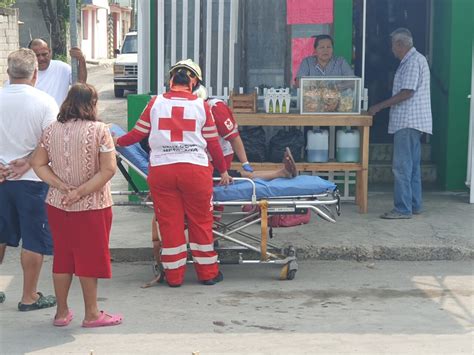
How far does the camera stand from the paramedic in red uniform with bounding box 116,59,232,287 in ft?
24.3

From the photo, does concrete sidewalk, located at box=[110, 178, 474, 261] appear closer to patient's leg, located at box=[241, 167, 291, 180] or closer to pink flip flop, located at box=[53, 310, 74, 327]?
patient's leg, located at box=[241, 167, 291, 180]

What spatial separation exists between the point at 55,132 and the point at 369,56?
7737 mm

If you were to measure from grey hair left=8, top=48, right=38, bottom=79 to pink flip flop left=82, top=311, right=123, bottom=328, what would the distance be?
6.18ft

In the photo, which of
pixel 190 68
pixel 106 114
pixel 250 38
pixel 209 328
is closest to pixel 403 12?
pixel 250 38

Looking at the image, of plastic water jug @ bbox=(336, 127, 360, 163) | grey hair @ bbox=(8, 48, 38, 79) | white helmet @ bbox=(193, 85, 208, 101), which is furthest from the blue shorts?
plastic water jug @ bbox=(336, 127, 360, 163)

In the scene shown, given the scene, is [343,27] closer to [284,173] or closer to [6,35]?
[284,173]

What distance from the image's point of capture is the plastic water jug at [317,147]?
1002 centimetres

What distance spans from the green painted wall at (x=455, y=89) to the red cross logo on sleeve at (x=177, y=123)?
4547 millimetres

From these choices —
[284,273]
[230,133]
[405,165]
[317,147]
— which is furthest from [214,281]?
[405,165]

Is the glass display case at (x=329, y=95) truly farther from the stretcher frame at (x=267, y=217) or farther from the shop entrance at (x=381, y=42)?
the shop entrance at (x=381, y=42)

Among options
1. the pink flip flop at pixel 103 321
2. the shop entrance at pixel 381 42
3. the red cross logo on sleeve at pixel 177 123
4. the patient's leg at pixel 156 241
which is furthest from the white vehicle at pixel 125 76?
the pink flip flop at pixel 103 321

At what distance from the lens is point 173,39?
1075 centimetres

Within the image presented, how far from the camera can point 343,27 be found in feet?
34.9

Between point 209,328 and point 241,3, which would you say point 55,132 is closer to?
point 209,328
